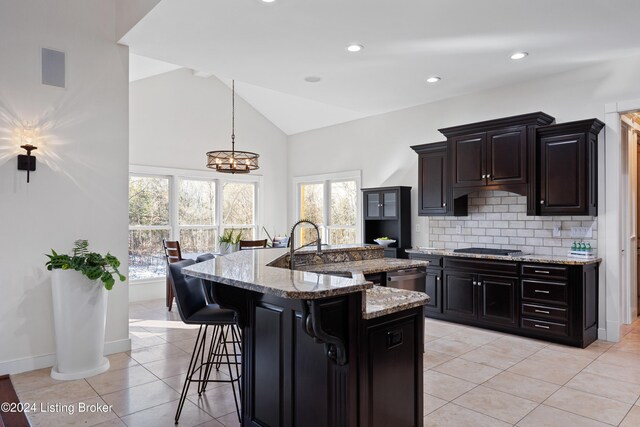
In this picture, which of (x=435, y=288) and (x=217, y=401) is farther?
(x=435, y=288)

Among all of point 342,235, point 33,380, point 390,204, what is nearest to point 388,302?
point 33,380

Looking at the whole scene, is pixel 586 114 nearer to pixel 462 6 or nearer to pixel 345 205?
pixel 462 6

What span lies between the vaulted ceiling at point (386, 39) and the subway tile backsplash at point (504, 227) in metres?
1.48

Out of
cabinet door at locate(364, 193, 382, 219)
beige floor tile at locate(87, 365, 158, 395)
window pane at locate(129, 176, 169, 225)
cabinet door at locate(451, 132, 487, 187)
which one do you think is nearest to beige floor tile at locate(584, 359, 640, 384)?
cabinet door at locate(451, 132, 487, 187)

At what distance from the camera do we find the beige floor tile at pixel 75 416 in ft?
8.55

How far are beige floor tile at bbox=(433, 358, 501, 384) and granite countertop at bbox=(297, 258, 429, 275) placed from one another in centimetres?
91

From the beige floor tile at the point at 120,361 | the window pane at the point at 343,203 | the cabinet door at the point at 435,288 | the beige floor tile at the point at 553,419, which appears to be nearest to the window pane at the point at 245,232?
the window pane at the point at 343,203

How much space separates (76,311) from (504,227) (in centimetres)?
465

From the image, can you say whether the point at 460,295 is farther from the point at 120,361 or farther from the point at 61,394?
the point at 61,394

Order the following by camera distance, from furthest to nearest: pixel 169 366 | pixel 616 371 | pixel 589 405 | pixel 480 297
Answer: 1. pixel 480 297
2. pixel 169 366
3. pixel 616 371
4. pixel 589 405

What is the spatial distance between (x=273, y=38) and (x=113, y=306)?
9.69 ft

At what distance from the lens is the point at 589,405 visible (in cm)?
286

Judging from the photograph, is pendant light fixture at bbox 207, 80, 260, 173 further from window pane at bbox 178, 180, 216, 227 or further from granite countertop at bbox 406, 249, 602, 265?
granite countertop at bbox 406, 249, 602, 265

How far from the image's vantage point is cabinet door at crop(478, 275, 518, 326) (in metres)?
4.48
